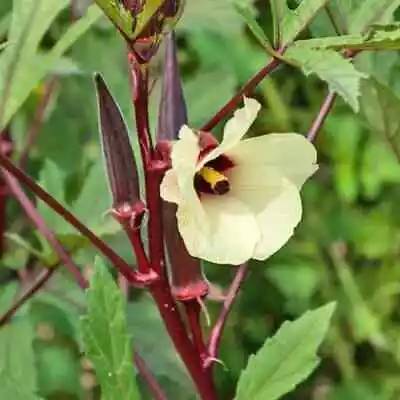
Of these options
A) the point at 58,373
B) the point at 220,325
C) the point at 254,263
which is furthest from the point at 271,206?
the point at 254,263

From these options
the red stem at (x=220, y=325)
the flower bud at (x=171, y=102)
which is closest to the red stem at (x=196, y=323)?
the red stem at (x=220, y=325)

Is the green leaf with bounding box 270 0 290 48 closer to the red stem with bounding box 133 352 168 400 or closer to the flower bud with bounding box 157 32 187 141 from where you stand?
the flower bud with bounding box 157 32 187 141

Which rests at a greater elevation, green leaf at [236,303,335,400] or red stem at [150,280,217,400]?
red stem at [150,280,217,400]

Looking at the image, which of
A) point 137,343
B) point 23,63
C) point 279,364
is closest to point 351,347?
point 137,343

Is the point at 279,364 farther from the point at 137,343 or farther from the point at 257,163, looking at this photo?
the point at 137,343

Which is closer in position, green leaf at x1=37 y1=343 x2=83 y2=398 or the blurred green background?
the blurred green background

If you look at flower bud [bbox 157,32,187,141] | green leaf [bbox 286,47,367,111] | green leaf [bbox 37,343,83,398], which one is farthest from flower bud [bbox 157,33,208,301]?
green leaf [bbox 37,343,83,398]

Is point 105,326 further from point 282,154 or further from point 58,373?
point 58,373
